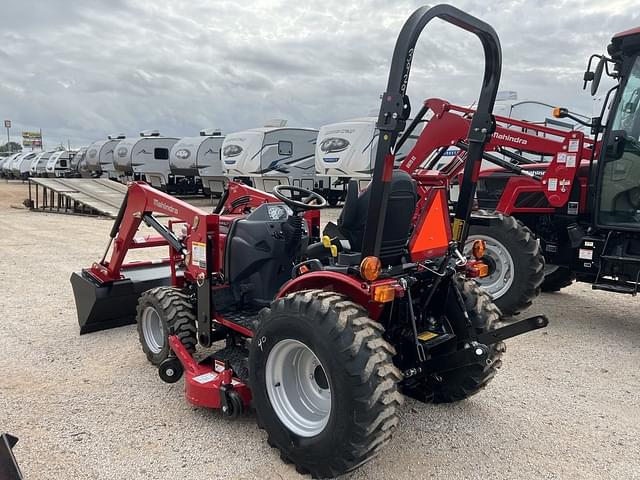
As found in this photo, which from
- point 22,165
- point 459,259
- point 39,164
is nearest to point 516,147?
point 459,259

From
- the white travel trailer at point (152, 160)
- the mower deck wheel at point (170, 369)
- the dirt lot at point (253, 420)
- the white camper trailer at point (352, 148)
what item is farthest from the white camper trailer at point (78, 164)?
the mower deck wheel at point (170, 369)

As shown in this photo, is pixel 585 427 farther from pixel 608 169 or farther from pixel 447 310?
pixel 608 169

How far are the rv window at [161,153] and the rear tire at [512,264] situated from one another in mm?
20781

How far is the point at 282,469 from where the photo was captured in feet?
9.50

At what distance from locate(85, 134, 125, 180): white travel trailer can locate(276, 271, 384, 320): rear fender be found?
2547cm

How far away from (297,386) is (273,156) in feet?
51.4

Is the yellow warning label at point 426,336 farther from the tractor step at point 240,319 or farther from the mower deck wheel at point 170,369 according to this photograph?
the mower deck wheel at point 170,369

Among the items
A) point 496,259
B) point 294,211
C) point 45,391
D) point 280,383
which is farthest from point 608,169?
point 45,391

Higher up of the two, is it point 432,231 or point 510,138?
point 510,138

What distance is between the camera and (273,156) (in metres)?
18.2

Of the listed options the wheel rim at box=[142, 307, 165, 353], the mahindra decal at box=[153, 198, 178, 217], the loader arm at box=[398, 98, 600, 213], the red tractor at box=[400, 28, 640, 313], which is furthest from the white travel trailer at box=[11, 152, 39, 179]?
the wheel rim at box=[142, 307, 165, 353]

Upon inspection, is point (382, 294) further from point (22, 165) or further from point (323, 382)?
point (22, 165)

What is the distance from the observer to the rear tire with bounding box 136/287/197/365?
12.9 ft

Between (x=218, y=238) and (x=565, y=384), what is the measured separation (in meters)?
2.87
